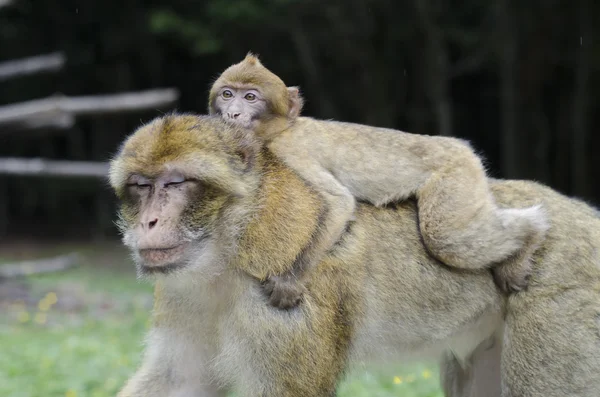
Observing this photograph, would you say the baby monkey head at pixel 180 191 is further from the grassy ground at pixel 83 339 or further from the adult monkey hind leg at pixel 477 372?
the adult monkey hind leg at pixel 477 372

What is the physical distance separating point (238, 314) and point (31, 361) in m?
4.68

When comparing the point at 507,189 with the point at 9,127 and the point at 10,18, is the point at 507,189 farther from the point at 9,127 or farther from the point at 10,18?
the point at 10,18

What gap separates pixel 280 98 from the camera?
5.24 metres

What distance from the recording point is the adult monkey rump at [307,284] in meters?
4.14

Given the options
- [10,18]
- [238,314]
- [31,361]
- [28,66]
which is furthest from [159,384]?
[10,18]

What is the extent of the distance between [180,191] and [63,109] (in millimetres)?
9336

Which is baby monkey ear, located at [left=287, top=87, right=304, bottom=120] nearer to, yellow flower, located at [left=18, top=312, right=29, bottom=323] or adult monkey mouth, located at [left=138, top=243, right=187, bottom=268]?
adult monkey mouth, located at [left=138, top=243, right=187, bottom=268]

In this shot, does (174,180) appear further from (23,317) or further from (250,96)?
(23,317)

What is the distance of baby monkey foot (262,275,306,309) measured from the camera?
419 centimetres

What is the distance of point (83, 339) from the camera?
9.73 m

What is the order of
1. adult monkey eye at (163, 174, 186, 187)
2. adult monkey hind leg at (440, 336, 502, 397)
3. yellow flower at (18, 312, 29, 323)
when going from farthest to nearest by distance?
1. yellow flower at (18, 312, 29, 323)
2. adult monkey hind leg at (440, 336, 502, 397)
3. adult monkey eye at (163, 174, 186, 187)

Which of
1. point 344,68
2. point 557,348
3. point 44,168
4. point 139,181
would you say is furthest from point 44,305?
point 344,68

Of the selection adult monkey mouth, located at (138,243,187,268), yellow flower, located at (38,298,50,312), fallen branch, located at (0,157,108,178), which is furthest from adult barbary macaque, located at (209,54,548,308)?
fallen branch, located at (0,157,108,178)

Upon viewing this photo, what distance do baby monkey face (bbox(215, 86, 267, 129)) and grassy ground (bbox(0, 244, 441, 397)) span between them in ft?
5.28
